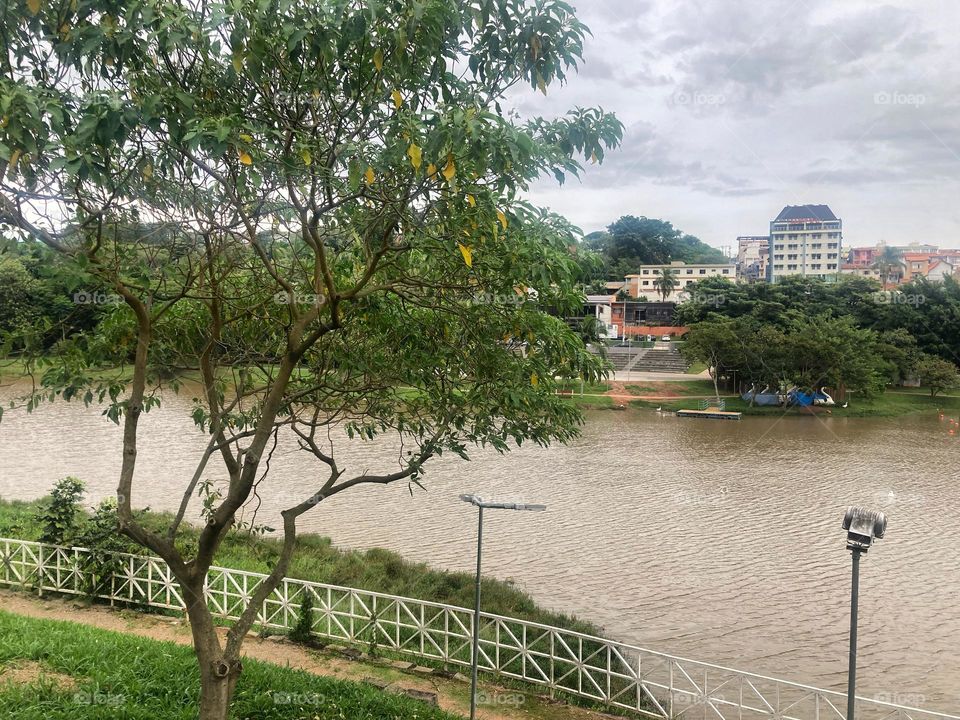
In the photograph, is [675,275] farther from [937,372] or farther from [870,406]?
[937,372]

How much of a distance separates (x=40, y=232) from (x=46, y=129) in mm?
1079

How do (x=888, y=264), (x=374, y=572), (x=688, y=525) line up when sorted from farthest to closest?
(x=888, y=264)
(x=688, y=525)
(x=374, y=572)

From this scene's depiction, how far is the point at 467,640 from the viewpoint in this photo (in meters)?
7.32

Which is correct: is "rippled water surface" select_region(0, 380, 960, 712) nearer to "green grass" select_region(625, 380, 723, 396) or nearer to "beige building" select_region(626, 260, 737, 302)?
"green grass" select_region(625, 380, 723, 396)

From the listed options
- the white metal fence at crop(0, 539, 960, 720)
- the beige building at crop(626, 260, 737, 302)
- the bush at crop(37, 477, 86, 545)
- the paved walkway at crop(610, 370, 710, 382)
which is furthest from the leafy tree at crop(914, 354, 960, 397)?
the bush at crop(37, 477, 86, 545)

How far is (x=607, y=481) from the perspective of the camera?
16.2 meters

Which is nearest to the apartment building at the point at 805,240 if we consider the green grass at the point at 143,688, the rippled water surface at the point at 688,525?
the rippled water surface at the point at 688,525

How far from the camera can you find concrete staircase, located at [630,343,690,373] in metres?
34.5

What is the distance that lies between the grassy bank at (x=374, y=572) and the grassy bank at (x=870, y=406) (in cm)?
1832

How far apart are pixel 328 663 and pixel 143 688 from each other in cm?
203

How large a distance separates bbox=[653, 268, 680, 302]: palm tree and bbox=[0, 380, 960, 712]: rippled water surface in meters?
22.4

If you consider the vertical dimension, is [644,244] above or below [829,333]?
above

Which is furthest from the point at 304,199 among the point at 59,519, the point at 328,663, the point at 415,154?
the point at 59,519

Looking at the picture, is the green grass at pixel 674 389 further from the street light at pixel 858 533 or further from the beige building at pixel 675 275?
the street light at pixel 858 533
